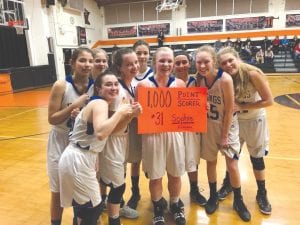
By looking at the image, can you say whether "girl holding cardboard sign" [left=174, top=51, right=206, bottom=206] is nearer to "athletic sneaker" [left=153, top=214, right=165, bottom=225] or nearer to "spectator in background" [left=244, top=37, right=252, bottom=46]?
"athletic sneaker" [left=153, top=214, right=165, bottom=225]

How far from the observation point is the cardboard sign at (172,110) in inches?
88.5

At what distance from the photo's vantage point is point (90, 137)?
1875mm

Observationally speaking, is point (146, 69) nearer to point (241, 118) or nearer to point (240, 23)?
point (241, 118)

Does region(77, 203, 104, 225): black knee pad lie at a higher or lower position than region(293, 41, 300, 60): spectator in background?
lower

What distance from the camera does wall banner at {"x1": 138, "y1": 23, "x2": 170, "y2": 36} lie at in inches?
794

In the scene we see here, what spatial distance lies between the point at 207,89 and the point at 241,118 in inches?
22.9

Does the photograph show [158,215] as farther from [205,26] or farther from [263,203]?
[205,26]

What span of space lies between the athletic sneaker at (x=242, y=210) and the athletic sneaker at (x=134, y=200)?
3.31ft

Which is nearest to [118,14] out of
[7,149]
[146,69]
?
[7,149]

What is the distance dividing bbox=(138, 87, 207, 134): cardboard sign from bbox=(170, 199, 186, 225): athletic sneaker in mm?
784

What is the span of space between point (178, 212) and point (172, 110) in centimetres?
100

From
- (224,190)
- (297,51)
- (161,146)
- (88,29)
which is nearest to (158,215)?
(161,146)

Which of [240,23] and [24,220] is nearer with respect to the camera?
[24,220]

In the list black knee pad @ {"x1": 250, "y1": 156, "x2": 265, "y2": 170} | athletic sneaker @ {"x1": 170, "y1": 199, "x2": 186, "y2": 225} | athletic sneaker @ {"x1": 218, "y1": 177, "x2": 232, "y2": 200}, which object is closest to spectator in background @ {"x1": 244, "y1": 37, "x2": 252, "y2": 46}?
athletic sneaker @ {"x1": 218, "y1": 177, "x2": 232, "y2": 200}
